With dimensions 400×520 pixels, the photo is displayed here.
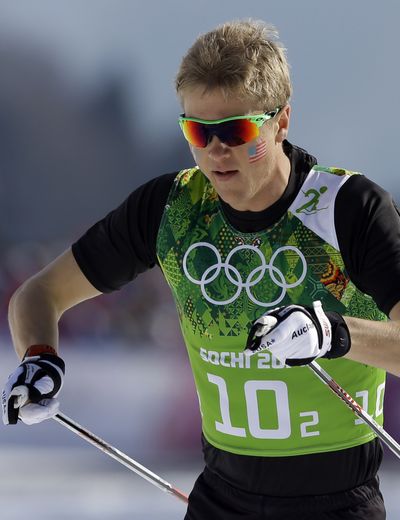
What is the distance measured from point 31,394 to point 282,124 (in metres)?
0.86

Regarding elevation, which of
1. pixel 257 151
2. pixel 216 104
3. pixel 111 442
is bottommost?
pixel 111 442

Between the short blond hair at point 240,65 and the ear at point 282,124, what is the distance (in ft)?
0.11

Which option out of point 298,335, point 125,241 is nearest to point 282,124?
point 125,241

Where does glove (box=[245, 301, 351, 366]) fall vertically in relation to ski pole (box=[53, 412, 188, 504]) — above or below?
above

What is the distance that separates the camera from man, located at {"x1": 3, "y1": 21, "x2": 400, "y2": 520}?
7.49ft

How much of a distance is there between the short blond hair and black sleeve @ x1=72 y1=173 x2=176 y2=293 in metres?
0.32

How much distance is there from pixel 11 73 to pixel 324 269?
387cm

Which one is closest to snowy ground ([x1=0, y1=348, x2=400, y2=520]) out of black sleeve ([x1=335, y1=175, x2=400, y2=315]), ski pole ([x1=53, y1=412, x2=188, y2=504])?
ski pole ([x1=53, y1=412, x2=188, y2=504])

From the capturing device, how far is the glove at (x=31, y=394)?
2365 mm

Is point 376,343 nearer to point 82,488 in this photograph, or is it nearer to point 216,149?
point 216,149

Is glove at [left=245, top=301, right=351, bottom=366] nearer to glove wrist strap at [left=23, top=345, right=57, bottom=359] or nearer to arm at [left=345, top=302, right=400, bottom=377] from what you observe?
arm at [left=345, top=302, right=400, bottom=377]

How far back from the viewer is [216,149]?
7.51 feet

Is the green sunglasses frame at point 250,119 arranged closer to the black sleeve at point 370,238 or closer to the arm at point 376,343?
the black sleeve at point 370,238

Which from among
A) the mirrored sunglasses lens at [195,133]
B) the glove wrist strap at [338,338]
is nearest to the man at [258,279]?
the mirrored sunglasses lens at [195,133]
